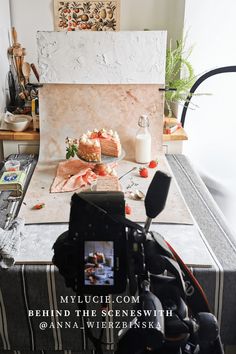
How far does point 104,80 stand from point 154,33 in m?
0.30

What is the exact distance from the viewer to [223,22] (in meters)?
2.17

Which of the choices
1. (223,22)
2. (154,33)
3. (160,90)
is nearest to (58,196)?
(160,90)

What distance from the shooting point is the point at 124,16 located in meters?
2.42

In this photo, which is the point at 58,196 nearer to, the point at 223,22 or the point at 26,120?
the point at 26,120

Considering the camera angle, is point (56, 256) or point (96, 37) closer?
point (56, 256)

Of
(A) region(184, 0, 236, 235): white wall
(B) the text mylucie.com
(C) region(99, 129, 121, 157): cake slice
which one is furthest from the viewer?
(A) region(184, 0, 236, 235): white wall

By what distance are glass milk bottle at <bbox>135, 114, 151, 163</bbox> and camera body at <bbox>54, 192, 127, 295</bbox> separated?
3.93 ft

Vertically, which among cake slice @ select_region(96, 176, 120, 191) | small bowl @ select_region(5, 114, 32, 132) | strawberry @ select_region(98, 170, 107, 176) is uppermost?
small bowl @ select_region(5, 114, 32, 132)

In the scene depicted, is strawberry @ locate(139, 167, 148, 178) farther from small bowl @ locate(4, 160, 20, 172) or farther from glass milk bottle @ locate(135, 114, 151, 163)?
small bowl @ locate(4, 160, 20, 172)

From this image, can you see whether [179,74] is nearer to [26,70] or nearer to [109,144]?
[109,144]

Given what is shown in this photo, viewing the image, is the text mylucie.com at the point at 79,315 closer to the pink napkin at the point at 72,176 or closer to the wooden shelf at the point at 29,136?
the pink napkin at the point at 72,176

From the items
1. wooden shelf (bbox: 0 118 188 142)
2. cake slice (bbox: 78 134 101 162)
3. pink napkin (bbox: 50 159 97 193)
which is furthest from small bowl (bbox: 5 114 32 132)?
cake slice (bbox: 78 134 101 162)

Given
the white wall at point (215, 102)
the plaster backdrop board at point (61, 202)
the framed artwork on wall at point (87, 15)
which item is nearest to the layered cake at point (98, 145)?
the plaster backdrop board at point (61, 202)

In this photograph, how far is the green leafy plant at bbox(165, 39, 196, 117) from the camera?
6.89 ft
